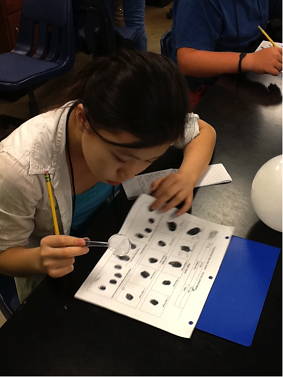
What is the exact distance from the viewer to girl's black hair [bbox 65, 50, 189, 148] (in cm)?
63

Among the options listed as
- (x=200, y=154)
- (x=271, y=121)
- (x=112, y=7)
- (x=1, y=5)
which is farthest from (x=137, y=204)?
(x=1, y=5)

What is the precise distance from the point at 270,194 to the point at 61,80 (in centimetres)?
248

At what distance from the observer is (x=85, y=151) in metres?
0.75

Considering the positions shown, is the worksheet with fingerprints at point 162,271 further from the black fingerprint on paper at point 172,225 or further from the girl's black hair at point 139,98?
the girl's black hair at point 139,98

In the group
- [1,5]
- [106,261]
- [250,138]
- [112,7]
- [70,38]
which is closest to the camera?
[106,261]

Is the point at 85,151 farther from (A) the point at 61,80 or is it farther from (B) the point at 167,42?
(A) the point at 61,80

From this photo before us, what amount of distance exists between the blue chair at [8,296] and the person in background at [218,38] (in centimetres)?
96

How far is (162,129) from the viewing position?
0.66 m

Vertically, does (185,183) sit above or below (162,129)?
below

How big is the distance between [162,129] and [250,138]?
18.7 inches

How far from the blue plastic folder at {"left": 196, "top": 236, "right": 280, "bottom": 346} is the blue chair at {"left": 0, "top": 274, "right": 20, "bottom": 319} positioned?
1.41ft

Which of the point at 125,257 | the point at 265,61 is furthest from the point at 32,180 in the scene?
the point at 265,61

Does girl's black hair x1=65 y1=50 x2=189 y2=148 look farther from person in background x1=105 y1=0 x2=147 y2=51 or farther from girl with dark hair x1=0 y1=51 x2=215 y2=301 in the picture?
person in background x1=105 y1=0 x2=147 y2=51

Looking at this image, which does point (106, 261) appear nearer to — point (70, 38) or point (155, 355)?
point (155, 355)
